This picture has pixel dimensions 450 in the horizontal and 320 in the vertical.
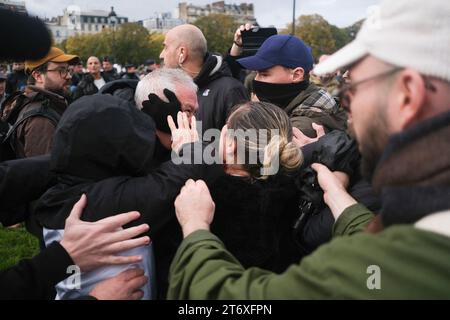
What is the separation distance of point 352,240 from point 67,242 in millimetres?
1112

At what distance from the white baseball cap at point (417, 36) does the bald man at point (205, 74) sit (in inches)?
124

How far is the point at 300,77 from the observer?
12.8ft

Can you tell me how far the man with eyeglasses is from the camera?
12.0ft

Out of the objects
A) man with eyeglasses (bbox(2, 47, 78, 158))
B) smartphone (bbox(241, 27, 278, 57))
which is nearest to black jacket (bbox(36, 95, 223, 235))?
man with eyeglasses (bbox(2, 47, 78, 158))

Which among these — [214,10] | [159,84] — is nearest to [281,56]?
[159,84]

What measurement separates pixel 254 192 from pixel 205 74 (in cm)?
289

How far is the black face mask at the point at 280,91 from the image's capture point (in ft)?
12.6

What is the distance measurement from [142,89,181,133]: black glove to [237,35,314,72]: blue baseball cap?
6.04ft

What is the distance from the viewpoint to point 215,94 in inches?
176
